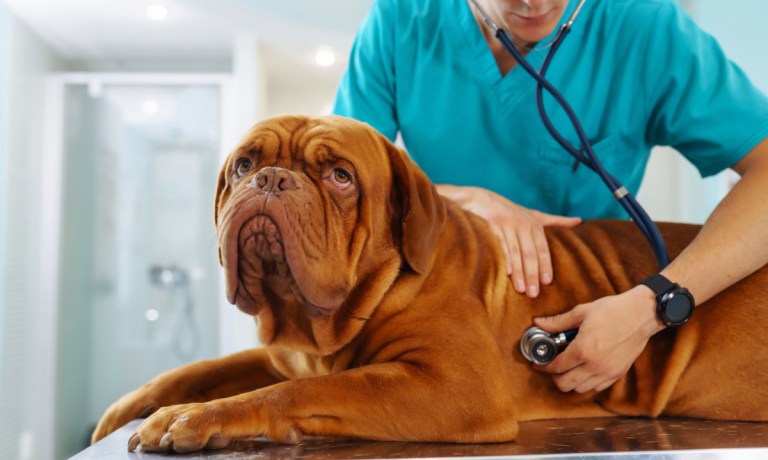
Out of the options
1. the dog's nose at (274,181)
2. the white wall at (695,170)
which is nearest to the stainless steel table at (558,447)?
the dog's nose at (274,181)

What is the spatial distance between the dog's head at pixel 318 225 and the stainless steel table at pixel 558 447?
23 centimetres

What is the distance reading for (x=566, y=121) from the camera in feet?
4.67

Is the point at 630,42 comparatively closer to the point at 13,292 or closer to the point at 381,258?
the point at 381,258

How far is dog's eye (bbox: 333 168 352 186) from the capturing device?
1046 millimetres

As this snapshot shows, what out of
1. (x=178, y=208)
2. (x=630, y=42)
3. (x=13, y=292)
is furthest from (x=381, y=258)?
(x=178, y=208)

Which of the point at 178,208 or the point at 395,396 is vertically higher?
the point at 178,208

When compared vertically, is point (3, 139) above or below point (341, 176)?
above

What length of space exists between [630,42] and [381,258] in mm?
718

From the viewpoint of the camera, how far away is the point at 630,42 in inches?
53.1

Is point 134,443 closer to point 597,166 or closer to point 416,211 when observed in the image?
point 416,211

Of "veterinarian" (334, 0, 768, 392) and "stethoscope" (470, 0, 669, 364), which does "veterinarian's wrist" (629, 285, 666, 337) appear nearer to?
"veterinarian" (334, 0, 768, 392)

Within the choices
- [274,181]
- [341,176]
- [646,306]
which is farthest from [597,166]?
[274,181]

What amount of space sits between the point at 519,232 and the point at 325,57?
3.82 meters

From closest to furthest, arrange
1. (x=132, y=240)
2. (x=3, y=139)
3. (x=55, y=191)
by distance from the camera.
→ 1. (x=3, y=139)
2. (x=55, y=191)
3. (x=132, y=240)
